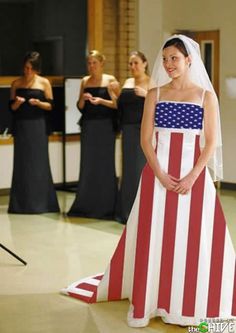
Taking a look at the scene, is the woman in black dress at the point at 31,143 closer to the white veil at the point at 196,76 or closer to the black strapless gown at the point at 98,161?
the black strapless gown at the point at 98,161

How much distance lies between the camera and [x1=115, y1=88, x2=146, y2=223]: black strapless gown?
598 cm

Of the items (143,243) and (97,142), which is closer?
(143,243)

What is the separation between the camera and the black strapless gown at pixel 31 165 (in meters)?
6.68

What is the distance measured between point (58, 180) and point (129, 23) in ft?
7.16

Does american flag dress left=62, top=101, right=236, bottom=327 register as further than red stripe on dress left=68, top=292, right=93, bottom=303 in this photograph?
No

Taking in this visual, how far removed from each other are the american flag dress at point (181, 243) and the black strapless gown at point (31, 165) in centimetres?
326

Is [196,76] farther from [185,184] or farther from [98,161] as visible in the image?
[98,161]

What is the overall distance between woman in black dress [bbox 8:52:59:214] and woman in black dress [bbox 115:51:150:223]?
957mm

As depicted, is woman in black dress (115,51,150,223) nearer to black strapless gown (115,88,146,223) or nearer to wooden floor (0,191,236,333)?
black strapless gown (115,88,146,223)

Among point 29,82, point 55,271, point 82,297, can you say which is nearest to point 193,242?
point 82,297

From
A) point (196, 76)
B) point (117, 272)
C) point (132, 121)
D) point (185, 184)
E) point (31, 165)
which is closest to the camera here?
point (185, 184)

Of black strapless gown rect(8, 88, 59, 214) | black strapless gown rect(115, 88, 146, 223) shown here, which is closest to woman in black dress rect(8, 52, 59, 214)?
black strapless gown rect(8, 88, 59, 214)

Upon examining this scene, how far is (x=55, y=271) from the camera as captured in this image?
183 inches

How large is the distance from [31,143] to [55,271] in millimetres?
2333
